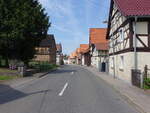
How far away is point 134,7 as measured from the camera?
19.2 meters

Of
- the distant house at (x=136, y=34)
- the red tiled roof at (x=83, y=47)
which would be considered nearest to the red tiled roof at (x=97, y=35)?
the red tiled roof at (x=83, y=47)

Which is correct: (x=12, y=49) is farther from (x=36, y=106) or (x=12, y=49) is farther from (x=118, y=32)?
(x=36, y=106)

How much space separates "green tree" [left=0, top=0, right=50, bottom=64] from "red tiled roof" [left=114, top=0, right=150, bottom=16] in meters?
12.9

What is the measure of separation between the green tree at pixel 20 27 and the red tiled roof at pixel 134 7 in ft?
42.3

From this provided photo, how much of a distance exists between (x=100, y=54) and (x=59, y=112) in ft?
142

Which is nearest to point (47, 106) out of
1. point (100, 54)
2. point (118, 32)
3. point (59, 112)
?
point (59, 112)

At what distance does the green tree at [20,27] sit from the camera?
2891cm

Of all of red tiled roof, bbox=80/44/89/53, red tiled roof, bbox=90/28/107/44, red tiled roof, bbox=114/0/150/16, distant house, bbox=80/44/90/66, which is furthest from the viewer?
red tiled roof, bbox=80/44/89/53

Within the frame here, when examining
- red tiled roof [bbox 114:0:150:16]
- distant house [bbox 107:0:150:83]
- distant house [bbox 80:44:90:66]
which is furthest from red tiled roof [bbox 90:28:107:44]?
distant house [bbox 107:0:150:83]

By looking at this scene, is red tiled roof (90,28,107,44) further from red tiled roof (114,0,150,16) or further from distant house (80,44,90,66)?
red tiled roof (114,0,150,16)

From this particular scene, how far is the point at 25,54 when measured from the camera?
33750 mm

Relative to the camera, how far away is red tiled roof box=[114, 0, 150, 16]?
1839 centimetres

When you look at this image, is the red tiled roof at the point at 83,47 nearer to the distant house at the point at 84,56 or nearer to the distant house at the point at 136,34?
the distant house at the point at 84,56

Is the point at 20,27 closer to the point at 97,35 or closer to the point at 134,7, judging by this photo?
the point at 134,7
